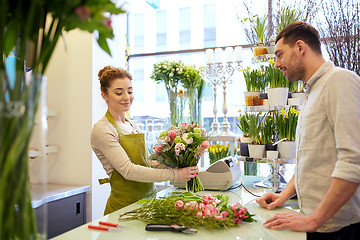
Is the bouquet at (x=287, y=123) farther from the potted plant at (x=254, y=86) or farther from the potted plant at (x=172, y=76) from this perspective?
the potted plant at (x=172, y=76)

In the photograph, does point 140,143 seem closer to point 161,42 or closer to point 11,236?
point 11,236

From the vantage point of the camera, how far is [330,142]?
4.45 ft

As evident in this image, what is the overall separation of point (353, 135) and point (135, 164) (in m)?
1.23

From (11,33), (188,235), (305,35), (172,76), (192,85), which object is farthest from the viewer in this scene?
(192,85)

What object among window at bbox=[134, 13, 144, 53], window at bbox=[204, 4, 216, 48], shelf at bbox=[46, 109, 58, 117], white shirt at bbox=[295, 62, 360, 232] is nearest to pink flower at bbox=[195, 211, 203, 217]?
white shirt at bbox=[295, 62, 360, 232]

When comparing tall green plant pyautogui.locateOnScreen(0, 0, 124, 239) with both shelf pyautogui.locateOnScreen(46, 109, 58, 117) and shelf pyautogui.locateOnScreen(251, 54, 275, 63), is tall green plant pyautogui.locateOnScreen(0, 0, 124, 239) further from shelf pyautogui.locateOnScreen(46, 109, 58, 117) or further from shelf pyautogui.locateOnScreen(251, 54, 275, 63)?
shelf pyautogui.locateOnScreen(46, 109, 58, 117)

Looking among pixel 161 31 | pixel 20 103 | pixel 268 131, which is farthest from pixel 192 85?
pixel 20 103

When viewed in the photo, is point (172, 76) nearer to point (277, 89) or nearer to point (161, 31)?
point (161, 31)

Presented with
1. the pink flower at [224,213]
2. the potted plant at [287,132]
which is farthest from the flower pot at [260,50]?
the pink flower at [224,213]

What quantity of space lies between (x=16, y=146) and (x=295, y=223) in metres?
1.10

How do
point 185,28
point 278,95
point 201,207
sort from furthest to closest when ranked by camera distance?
1. point 185,28
2. point 278,95
3. point 201,207

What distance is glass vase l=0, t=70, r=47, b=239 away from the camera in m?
0.59

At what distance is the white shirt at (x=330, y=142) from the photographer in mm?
1242

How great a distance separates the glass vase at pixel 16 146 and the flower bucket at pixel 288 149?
189cm
